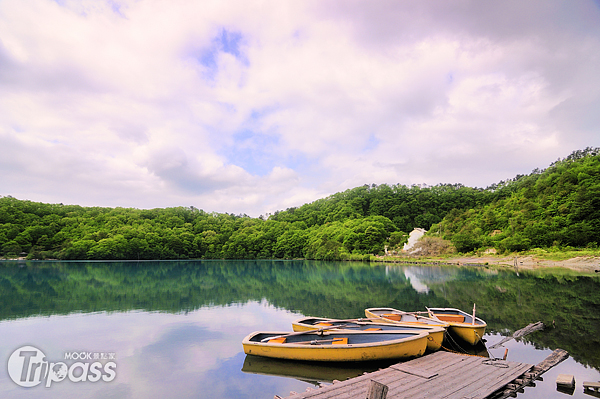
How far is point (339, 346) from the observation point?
26.7 ft

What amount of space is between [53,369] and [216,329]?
5653 millimetres

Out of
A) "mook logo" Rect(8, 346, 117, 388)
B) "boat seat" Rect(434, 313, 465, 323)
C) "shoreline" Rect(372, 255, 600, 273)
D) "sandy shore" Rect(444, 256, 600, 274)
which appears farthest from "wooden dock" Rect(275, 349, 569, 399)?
"sandy shore" Rect(444, 256, 600, 274)

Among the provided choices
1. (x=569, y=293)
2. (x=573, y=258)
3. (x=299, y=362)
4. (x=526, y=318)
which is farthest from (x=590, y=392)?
(x=573, y=258)

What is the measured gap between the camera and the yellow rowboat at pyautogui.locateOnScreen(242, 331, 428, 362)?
8023mm

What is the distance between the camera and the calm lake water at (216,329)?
304 inches

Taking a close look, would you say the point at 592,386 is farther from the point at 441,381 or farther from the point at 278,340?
the point at 278,340

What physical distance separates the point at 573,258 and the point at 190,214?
333 feet

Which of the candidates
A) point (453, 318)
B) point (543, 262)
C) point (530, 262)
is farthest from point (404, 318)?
Answer: point (530, 262)

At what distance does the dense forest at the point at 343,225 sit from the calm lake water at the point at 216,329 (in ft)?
109

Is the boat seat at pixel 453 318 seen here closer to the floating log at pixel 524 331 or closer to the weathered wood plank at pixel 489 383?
the floating log at pixel 524 331

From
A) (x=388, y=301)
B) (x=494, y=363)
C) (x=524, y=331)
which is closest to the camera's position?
(x=494, y=363)

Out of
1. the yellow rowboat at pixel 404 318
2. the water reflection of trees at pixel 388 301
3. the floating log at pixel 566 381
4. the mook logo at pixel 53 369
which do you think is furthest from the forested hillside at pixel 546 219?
the mook logo at pixel 53 369

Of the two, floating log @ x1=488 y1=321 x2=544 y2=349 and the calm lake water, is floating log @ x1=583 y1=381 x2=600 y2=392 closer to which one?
the calm lake water

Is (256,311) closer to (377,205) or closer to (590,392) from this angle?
(590,392)
